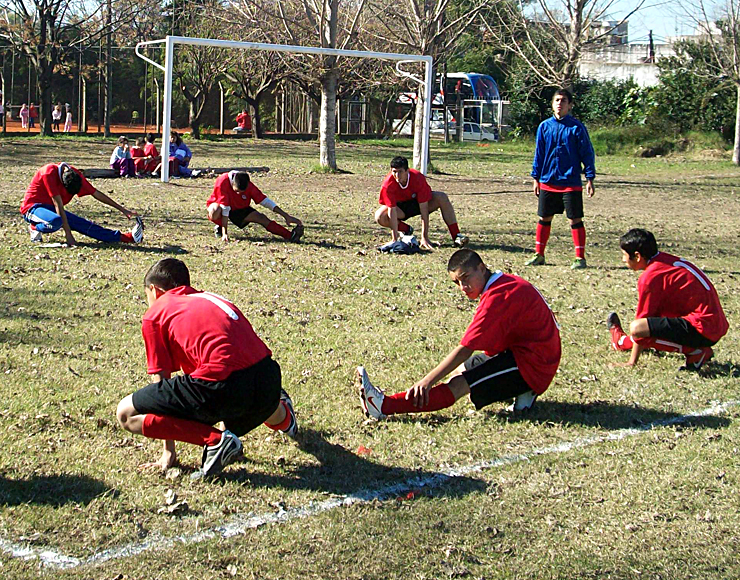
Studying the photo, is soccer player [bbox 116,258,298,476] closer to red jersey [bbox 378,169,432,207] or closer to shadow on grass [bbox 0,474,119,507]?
shadow on grass [bbox 0,474,119,507]

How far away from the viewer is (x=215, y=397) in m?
4.79

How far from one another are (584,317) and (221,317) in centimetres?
493

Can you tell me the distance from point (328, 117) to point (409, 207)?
36.0ft

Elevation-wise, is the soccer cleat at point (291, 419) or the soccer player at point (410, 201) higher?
the soccer player at point (410, 201)

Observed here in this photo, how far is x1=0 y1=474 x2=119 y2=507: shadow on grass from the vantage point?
461cm

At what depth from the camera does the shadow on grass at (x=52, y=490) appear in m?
4.61

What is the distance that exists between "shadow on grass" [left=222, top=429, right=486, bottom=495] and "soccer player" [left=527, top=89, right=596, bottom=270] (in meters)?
6.42

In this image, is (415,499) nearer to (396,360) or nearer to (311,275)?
(396,360)

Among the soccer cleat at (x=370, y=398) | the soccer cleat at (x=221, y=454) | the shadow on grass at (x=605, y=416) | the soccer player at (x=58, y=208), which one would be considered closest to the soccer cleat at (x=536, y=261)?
the soccer player at (x=58, y=208)

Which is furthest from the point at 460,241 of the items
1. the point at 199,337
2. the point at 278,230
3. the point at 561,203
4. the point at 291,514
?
the point at 291,514

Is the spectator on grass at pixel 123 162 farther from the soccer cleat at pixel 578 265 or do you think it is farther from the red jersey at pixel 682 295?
the red jersey at pixel 682 295

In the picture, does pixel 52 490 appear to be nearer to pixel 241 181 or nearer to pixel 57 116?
pixel 241 181

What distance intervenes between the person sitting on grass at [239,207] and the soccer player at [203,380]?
7.20 m

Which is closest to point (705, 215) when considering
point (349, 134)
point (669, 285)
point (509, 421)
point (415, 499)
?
point (669, 285)
